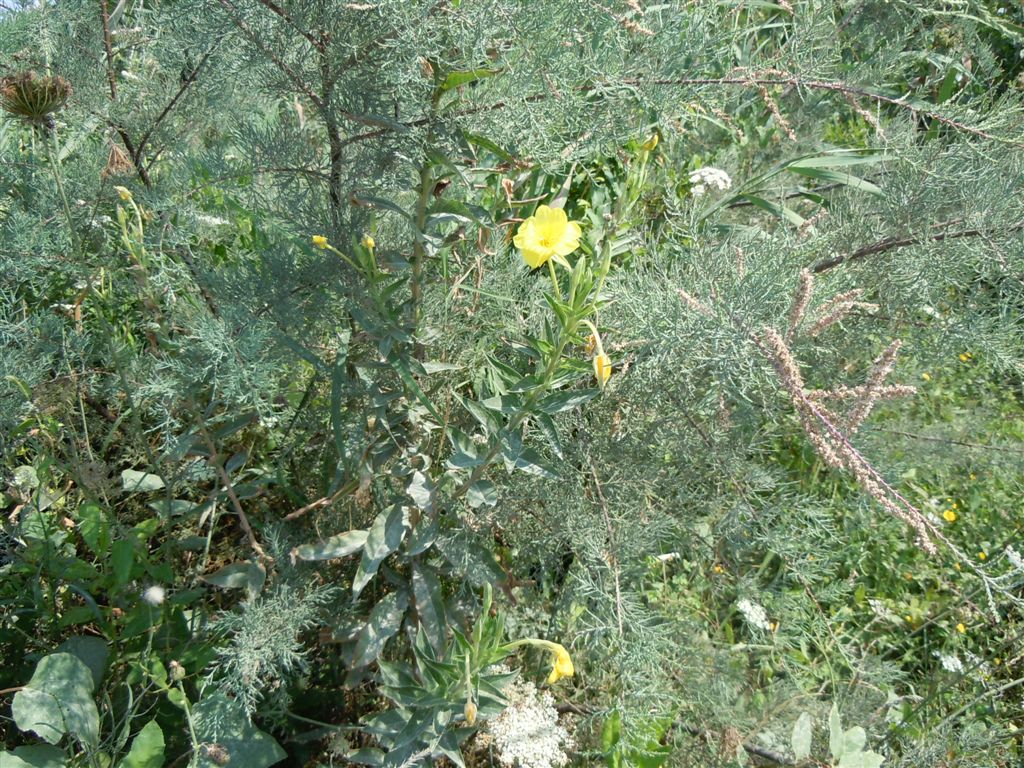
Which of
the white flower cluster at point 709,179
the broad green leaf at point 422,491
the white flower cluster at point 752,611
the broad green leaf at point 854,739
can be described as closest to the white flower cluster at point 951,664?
the white flower cluster at point 752,611

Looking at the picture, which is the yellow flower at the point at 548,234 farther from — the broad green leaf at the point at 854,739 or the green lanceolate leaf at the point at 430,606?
the broad green leaf at the point at 854,739

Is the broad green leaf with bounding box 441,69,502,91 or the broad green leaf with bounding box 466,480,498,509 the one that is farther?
the broad green leaf with bounding box 466,480,498,509

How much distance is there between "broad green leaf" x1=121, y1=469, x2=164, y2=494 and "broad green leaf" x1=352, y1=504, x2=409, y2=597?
52cm

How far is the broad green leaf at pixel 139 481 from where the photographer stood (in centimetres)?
162

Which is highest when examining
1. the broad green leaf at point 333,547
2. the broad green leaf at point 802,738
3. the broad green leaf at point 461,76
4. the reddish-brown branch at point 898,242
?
the broad green leaf at point 461,76

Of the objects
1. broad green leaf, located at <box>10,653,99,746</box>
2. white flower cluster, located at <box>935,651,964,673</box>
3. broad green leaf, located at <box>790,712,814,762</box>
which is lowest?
white flower cluster, located at <box>935,651,964,673</box>

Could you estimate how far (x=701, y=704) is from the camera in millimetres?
1598

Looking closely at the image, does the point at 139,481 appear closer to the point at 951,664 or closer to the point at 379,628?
the point at 379,628

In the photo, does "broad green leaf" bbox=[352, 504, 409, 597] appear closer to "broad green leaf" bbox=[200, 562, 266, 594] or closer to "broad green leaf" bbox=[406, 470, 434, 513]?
"broad green leaf" bbox=[406, 470, 434, 513]

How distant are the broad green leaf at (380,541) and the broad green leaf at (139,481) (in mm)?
516

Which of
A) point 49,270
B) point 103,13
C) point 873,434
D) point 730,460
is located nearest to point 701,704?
point 730,460

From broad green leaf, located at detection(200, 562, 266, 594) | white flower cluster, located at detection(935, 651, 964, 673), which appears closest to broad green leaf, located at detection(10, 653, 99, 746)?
broad green leaf, located at detection(200, 562, 266, 594)

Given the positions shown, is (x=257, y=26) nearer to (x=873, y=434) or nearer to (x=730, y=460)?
(x=730, y=460)

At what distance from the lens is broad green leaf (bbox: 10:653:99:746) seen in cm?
132
